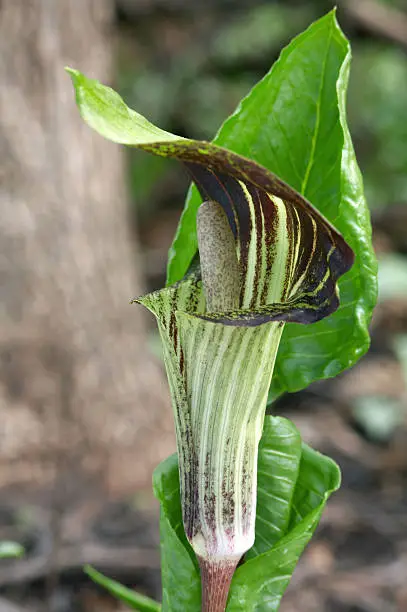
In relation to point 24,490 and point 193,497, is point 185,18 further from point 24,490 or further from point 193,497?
point 193,497

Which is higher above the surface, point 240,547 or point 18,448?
point 240,547

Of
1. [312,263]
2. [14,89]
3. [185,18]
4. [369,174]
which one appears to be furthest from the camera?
[185,18]

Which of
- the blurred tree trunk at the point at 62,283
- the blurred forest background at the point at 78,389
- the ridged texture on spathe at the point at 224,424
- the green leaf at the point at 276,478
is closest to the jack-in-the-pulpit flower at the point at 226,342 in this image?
the ridged texture on spathe at the point at 224,424

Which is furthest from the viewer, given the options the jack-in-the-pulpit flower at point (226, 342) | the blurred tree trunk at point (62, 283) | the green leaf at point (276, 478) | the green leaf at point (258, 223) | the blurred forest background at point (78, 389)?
the blurred tree trunk at point (62, 283)

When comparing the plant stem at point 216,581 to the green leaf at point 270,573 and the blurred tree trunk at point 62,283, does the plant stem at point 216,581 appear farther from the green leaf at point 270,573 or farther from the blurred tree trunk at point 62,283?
the blurred tree trunk at point 62,283

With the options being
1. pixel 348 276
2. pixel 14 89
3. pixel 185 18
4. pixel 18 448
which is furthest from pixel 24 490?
pixel 185 18

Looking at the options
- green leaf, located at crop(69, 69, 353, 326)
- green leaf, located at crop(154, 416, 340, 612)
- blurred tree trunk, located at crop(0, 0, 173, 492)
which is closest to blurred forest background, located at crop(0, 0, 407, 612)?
blurred tree trunk, located at crop(0, 0, 173, 492)

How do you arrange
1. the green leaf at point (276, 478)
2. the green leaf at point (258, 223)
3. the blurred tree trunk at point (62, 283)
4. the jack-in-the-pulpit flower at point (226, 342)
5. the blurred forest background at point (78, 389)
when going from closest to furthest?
1. the green leaf at point (258, 223)
2. the jack-in-the-pulpit flower at point (226, 342)
3. the green leaf at point (276, 478)
4. the blurred forest background at point (78, 389)
5. the blurred tree trunk at point (62, 283)

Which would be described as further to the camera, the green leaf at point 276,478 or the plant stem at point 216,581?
the green leaf at point 276,478
